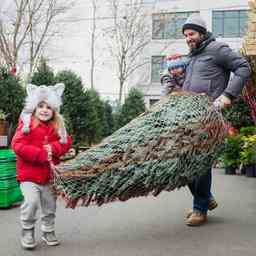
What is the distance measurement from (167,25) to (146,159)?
27.7 m

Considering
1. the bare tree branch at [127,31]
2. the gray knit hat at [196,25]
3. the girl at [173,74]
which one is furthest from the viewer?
the bare tree branch at [127,31]

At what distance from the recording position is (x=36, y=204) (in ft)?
14.7

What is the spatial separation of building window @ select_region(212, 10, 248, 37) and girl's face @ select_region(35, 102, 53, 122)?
33.2 meters

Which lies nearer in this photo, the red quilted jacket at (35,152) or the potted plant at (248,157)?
the red quilted jacket at (35,152)

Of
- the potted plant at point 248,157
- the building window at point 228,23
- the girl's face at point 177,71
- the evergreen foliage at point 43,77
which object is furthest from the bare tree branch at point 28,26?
the building window at point 228,23

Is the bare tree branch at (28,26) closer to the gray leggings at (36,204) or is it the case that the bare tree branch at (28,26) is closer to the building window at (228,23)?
the gray leggings at (36,204)

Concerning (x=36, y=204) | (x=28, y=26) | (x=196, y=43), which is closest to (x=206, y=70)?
(x=196, y=43)

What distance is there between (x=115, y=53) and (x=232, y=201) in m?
22.7

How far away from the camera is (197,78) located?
518 cm

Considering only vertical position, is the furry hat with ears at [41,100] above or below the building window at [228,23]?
below


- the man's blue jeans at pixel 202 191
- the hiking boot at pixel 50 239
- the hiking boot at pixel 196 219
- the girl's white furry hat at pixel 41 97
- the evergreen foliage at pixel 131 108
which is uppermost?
the girl's white furry hat at pixel 41 97

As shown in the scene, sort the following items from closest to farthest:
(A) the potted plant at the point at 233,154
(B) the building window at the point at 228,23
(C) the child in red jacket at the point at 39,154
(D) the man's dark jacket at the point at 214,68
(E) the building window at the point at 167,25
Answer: (C) the child in red jacket at the point at 39,154 < (D) the man's dark jacket at the point at 214,68 < (A) the potted plant at the point at 233,154 < (E) the building window at the point at 167,25 < (B) the building window at the point at 228,23

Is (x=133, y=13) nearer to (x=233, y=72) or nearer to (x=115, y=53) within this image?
(x=115, y=53)

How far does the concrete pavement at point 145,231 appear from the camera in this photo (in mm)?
4402
